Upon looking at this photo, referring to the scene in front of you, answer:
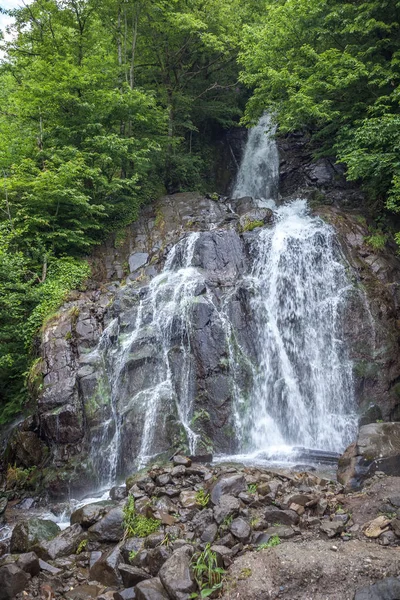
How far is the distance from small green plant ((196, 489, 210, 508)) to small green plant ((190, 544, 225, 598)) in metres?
1.25

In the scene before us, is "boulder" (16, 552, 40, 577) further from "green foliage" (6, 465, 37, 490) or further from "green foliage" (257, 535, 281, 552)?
"green foliage" (6, 465, 37, 490)

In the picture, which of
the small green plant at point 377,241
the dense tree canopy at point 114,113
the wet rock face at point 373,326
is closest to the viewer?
the wet rock face at point 373,326

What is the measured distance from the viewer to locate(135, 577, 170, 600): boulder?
4.52 metres

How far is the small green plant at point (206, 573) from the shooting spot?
4.57 meters

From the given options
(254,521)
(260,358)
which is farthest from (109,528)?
(260,358)

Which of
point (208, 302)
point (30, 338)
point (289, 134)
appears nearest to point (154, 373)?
point (208, 302)

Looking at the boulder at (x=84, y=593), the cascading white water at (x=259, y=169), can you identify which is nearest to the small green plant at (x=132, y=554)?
the boulder at (x=84, y=593)

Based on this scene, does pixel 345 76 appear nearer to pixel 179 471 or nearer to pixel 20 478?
pixel 179 471

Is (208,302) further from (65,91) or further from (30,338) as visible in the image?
(65,91)

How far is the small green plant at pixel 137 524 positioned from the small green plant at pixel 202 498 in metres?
0.75

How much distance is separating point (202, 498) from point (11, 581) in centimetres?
283

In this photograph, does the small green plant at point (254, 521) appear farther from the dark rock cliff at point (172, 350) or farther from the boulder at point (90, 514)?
the dark rock cliff at point (172, 350)

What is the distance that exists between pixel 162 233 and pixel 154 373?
700 cm

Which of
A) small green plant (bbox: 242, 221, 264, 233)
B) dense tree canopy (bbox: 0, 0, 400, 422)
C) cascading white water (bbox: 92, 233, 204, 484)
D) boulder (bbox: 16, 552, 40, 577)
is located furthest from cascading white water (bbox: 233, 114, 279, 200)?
boulder (bbox: 16, 552, 40, 577)
